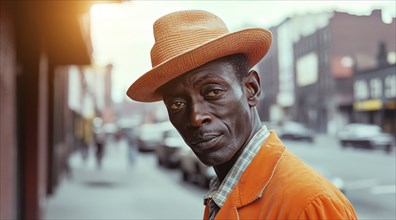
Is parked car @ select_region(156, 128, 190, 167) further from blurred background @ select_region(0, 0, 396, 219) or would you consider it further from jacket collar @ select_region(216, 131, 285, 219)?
jacket collar @ select_region(216, 131, 285, 219)

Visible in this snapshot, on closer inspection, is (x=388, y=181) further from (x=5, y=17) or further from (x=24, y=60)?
(x=5, y=17)

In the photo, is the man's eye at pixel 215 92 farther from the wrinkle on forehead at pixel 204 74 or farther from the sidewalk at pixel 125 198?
the sidewalk at pixel 125 198

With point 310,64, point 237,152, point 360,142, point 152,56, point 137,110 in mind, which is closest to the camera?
point 237,152

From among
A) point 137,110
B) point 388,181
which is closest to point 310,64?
point 388,181

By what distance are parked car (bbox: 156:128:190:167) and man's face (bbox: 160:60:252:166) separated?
1929cm

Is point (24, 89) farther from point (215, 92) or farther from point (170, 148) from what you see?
point (170, 148)

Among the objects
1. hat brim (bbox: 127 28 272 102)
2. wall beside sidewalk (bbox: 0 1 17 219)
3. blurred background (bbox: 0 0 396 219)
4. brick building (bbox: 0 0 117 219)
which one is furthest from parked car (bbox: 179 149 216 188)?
hat brim (bbox: 127 28 272 102)

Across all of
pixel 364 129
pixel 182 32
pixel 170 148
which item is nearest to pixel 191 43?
pixel 182 32

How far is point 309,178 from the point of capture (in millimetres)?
1517

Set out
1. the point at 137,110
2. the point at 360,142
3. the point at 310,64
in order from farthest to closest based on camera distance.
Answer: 1. the point at 137,110
2. the point at 310,64
3. the point at 360,142

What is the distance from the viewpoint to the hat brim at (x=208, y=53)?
1.74m

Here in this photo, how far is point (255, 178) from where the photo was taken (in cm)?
166

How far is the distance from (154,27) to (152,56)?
124 millimetres

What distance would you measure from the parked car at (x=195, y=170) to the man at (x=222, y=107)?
11.7 metres
